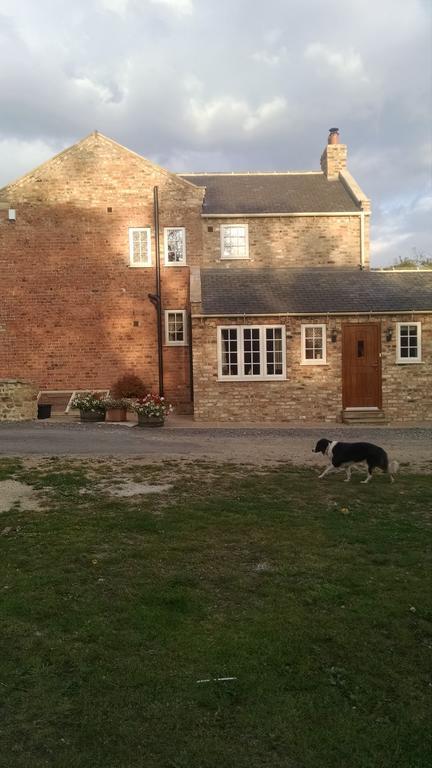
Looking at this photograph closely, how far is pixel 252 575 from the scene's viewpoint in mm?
4902

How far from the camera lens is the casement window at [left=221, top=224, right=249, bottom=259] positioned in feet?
66.6

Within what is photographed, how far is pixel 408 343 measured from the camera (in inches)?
677

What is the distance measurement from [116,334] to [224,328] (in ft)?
15.6

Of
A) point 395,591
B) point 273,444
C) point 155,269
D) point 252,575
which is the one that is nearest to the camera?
point 395,591

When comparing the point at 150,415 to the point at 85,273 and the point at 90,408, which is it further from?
the point at 85,273

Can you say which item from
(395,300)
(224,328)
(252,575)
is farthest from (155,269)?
(252,575)

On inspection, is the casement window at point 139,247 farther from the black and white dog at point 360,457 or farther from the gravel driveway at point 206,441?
the black and white dog at point 360,457

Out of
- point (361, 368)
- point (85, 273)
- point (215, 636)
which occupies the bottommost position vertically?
point (215, 636)

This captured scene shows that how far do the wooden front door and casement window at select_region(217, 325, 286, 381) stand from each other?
6.55 ft

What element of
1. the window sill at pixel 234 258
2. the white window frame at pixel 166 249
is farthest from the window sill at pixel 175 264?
the window sill at pixel 234 258

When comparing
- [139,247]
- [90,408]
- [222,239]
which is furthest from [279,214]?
[90,408]

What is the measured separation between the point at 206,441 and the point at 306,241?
1072 centimetres

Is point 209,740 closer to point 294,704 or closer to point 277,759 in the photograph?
point 277,759

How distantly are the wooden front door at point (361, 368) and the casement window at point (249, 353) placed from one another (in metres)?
2.00
